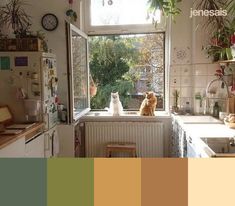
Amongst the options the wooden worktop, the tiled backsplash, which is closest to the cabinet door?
the wooden worktop

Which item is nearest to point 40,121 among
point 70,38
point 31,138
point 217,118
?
point 31,138

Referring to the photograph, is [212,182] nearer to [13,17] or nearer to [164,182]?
[164,182]

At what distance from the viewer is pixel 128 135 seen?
3.76 meters

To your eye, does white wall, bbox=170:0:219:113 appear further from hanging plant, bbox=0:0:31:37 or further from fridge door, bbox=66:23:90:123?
hanging plant, bbox=0:0:31:37

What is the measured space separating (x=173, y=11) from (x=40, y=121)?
5.98 feet

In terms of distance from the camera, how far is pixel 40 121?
3121 millimetres

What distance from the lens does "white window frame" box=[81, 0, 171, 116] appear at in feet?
12.5

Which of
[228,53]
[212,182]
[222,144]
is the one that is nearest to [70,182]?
[212,182]

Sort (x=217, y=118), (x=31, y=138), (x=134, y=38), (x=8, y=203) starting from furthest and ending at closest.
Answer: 1. (x=134, y=38)
2. (x=217, y=118)
3. (x=31, y=138)
4. (x=8, y=203)

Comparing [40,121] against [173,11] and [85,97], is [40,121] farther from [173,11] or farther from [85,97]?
[173,11]

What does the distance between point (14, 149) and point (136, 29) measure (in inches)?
89.2

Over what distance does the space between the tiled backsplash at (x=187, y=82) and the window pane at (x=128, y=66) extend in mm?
279

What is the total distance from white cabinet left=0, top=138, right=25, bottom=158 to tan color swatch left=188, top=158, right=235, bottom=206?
193 centimetres

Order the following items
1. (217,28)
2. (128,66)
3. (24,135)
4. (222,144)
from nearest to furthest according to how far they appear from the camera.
→ (222,144) < (24,135) < (217,28) < (128,66)
